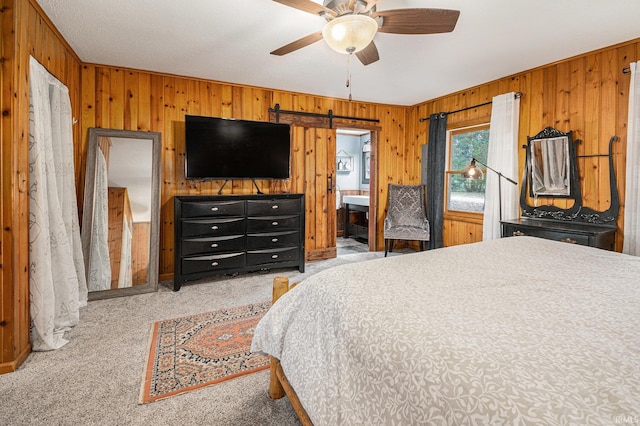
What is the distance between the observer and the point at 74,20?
249 centimetres

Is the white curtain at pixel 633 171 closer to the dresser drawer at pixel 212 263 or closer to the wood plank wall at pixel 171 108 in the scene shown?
the wood plank wall at pixel 171 108

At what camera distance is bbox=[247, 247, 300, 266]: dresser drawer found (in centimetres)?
370

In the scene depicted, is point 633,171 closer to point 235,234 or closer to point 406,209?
point 406,209

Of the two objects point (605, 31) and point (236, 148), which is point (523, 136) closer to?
point (605, 31)

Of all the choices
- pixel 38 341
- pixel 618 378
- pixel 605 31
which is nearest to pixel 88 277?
pixel 38 341

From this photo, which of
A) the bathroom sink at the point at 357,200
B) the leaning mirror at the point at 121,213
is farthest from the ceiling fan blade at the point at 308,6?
the bathroom sink at the point at 357,200

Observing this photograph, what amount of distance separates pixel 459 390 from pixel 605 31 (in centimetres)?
343

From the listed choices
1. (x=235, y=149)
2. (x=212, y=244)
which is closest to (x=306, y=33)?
(x=235, y=149)

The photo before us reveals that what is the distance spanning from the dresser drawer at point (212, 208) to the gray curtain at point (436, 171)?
2880 millimetres

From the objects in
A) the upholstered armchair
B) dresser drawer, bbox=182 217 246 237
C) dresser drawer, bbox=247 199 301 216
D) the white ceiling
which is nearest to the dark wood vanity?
the white ceiling

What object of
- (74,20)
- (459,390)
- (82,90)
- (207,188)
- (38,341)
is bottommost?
(38,341)

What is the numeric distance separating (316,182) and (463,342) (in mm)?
4005

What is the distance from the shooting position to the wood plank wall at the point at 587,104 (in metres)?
2.86

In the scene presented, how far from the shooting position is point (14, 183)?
6.26 feet
